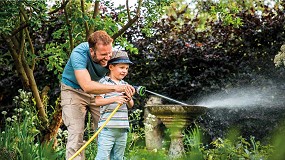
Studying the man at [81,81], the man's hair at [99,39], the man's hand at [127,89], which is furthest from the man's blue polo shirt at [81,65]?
the man's hand at [127,89]

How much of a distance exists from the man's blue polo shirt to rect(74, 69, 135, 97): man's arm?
A: 5cm

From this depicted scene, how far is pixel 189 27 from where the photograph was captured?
269 inches

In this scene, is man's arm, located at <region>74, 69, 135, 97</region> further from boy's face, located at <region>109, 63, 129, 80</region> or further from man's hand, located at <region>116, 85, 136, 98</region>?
boy's face, located at <region>109, 63, 129, 80</region>

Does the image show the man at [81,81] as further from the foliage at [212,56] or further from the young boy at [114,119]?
the foliage at [212,56]

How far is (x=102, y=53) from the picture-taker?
122 inches

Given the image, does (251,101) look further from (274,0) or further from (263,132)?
(274,0)

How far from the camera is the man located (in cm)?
305

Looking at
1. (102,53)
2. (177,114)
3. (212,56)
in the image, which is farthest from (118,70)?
(212,56)

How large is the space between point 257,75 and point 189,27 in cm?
125

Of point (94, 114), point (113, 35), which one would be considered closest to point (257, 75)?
point (113, 35)

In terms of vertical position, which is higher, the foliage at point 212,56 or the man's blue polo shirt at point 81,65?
the foliage at point 212,56

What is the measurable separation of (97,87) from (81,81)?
13cm

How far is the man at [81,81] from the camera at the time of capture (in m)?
3.05

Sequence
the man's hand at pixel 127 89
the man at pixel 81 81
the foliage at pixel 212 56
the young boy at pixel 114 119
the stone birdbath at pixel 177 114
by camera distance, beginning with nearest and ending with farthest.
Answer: the man's hand at pixel 127 89, the man at pixel 81 81, the young boy at pixel 114 119, the stone birdbath at pixel 177 114, the foliage at pixel 212 56
